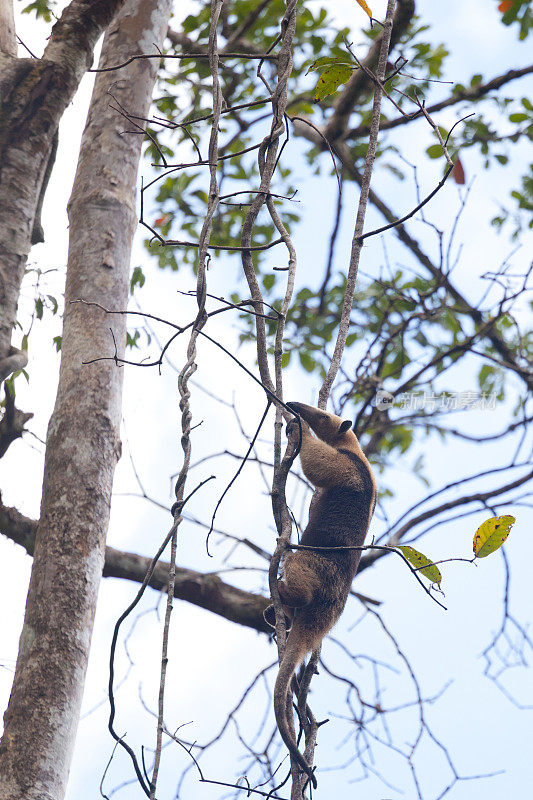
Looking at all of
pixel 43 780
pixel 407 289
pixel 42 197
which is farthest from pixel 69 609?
pixel 407 289

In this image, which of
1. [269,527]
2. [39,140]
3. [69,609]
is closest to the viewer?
[69,609]

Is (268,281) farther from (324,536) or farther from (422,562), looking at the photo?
(422,562)

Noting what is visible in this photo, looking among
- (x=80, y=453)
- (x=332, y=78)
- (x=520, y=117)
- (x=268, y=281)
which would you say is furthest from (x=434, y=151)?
(x=80, y=453)

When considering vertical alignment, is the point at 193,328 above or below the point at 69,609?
above

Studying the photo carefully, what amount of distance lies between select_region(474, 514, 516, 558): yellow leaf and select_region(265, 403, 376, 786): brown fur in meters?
0.58

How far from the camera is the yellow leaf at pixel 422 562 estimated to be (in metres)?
1.51

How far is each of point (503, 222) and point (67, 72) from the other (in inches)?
136

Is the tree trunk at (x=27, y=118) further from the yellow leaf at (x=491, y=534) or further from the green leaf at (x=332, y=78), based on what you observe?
the yellow leaf at (x=491, y=534)

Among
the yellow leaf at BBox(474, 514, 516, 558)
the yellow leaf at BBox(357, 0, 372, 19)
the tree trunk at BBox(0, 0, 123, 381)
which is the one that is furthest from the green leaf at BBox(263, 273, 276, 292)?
the yellow leaf at BBox(474, 514, 516, 558)

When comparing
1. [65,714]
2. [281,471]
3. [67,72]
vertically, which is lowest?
[65,714]

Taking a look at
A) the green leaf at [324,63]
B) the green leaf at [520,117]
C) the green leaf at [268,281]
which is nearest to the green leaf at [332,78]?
the green leaf at [324,63]

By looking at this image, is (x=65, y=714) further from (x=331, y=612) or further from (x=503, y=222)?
(x=503, y=222)

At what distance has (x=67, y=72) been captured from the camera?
2.67 meters

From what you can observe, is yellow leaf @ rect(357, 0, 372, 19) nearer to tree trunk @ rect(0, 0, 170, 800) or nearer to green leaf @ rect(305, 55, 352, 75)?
green leaf @ rect(305, 55, 352, 75)
